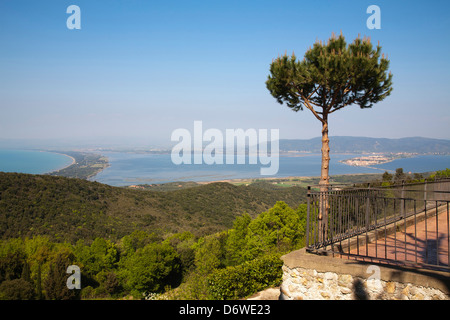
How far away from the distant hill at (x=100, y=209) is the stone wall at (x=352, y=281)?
2986cm

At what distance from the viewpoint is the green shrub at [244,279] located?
6387 millimetres

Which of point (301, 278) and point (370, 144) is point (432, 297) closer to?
point (301, 278)

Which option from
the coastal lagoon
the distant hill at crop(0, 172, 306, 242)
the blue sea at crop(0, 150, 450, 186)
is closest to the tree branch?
the distant hill at crop(0, 172, 306, 242)

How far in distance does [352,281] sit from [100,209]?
39281 mm

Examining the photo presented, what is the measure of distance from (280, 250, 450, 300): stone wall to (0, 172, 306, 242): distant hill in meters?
29.9

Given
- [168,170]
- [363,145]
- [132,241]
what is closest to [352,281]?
[132,241]

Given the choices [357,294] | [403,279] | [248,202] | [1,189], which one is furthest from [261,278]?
[248,202]

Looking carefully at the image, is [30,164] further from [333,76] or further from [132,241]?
[333,76]

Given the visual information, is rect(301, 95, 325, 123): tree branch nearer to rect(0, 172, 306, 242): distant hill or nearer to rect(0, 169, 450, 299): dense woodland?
rect(0, 169, 450, 299): dense woodland

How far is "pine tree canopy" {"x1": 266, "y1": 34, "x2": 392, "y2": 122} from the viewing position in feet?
21.7

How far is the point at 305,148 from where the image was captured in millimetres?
161750

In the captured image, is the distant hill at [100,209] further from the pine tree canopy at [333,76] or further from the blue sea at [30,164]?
the blue sea at [30,164]

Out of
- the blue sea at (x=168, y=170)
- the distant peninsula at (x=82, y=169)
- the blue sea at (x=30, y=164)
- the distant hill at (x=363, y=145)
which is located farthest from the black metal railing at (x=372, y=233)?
the distant hill at (x=363, y=145)
